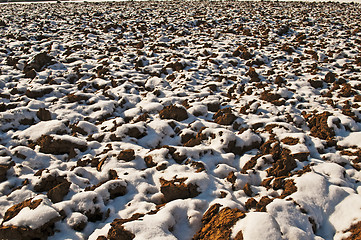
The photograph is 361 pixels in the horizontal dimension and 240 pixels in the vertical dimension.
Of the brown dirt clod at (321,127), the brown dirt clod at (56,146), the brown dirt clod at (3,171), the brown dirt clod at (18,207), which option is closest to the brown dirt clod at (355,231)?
the brown dirt clod at (321,127)

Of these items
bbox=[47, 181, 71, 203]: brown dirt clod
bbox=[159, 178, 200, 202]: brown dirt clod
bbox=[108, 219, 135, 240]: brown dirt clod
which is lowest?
bbox=[159, 178, 200, 202]: brown dirt clod

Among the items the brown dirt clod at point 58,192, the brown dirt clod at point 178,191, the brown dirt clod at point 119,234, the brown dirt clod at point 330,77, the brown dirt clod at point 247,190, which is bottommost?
the brown dirt clod at point 247,190

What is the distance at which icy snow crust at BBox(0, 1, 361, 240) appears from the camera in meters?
3.09

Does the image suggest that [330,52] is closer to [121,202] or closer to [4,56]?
A: [121,202]

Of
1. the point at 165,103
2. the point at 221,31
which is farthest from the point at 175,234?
the point at 221,31

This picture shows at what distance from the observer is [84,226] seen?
3.07 meters

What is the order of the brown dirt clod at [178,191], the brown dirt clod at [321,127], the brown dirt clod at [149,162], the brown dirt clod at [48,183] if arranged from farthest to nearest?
the brown dirt clod at [321,127]
the brown dirt clod at [149,162]
the brown dirt clod at [48,183]
the brown dirt clod at [178,191]

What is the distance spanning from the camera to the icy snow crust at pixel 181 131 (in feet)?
10.1

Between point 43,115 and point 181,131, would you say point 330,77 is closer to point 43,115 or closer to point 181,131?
point 181,131

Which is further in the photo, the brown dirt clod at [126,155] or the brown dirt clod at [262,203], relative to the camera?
the brown dirt clod at [126,155]

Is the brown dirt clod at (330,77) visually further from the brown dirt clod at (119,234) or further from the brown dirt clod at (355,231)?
the brown dirt clod at (119,234)

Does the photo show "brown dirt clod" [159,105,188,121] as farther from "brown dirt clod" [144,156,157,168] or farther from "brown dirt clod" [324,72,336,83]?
"brown dirt clod" [324,72,336,83]

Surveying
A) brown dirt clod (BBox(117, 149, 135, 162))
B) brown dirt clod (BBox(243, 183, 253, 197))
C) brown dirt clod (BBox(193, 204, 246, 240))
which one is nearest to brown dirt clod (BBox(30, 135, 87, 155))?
brown dirt clod (BBox(117, 149, 135, 162))

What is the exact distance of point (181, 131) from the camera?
5195 mm
